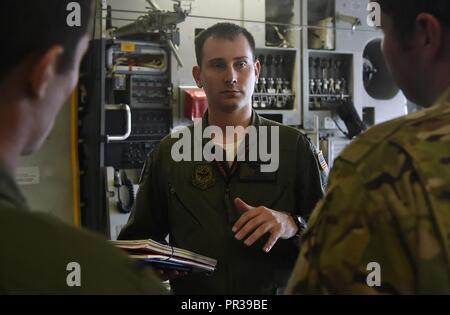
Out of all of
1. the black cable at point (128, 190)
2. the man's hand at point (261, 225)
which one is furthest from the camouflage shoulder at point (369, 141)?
the black cable at point (128, 190)

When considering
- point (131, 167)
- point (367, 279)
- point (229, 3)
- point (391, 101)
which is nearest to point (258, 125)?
point (367, 279)

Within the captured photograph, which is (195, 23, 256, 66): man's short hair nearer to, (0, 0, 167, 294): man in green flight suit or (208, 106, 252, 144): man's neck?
(208, 106, 252, 144): man's neck

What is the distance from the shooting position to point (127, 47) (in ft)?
11.0

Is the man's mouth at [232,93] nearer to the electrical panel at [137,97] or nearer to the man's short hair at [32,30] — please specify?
the man's short hair at [32,30]

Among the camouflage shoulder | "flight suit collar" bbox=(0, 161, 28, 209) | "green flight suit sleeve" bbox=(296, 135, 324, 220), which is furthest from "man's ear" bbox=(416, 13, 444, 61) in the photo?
"green flight suit sleeve" bbox=(296, 135, 324, 220)

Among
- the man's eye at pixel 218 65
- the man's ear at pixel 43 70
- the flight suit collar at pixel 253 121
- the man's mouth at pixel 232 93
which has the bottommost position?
the flight suit collar at pixel 253 121

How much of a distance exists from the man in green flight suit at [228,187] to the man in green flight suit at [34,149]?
86 centimetres

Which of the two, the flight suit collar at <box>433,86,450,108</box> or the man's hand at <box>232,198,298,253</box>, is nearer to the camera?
the flight suit collar at <box>433,86,450,108</box>

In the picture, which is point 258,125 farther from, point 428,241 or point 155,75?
point 155,75

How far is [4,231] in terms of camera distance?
61 cm

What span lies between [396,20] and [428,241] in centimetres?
37

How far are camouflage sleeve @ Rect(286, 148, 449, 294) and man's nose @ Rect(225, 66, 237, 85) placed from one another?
1.05 meters

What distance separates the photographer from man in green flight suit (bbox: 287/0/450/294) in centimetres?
72

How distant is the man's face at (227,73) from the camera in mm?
1799
